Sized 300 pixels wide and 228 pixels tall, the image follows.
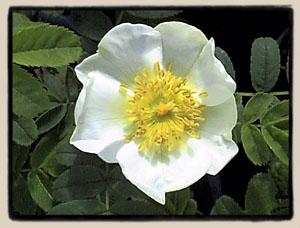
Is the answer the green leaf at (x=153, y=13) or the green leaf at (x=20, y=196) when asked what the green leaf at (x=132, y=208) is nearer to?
the green leaf at (x=20, y=196)

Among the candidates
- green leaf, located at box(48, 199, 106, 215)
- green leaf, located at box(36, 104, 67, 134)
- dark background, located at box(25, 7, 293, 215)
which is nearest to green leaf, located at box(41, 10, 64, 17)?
dark background, located at box(25, 7, 293, 215)

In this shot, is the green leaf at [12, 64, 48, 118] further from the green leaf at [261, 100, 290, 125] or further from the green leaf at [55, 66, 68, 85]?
the green leaf at [261, 100, 290, 125]

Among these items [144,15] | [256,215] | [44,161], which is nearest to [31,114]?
[44,161]

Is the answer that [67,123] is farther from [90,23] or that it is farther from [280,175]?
[280,175]

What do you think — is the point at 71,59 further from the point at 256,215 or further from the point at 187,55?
the point at 256,215

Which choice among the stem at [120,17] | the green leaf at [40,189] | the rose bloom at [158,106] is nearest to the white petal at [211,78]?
the rose bloom at [158,106]

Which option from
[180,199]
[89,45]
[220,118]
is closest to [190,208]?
[180,199]
